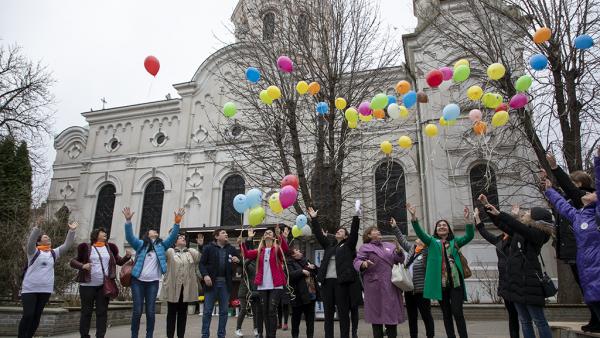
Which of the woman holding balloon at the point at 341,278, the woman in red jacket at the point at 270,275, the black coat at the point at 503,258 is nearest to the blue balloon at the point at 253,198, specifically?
the woman in red jacket at the point at 270,275

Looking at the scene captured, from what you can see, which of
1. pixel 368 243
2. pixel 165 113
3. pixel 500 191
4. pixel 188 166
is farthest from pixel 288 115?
pixel 165 113

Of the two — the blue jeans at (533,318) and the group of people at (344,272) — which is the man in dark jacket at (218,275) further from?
the blue jeans at (533,318)

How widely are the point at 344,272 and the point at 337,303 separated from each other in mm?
535

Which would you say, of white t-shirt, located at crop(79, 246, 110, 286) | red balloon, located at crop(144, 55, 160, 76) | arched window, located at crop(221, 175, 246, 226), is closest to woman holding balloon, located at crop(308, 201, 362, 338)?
white t-shirt, located at crop(79, 246, 110, 286)

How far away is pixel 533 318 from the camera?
15.6 feet

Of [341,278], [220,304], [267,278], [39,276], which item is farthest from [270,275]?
[39,276]

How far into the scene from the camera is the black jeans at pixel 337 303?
5961 millimetres

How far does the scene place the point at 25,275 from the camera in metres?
6.30

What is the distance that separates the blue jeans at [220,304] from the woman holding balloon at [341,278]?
1712 millimetres

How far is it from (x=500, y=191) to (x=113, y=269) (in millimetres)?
13200

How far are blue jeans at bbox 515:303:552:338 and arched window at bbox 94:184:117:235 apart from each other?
2114cm

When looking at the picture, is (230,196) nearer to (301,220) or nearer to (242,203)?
(301,220)

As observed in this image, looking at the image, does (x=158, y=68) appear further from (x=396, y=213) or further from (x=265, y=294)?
(x=396, y=213)

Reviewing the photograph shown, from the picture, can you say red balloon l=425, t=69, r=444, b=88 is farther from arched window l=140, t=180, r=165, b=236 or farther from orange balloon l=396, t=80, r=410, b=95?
arched window l=140, t=180, r=165, b=236
